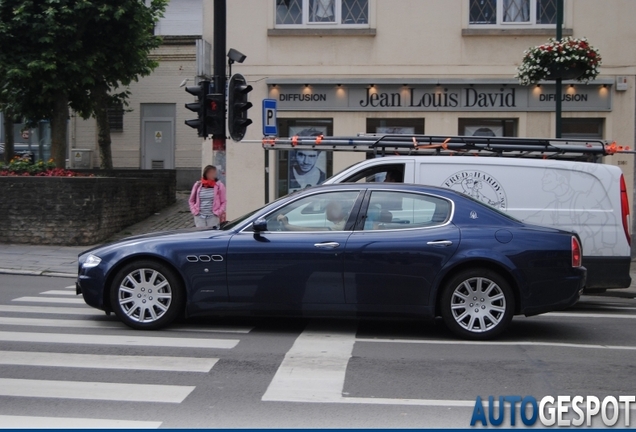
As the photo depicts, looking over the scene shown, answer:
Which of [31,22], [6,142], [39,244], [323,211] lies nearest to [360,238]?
[323,211]

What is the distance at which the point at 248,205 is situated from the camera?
1917 centimetres

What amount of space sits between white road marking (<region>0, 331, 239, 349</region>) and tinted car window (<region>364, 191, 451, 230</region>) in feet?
6.13

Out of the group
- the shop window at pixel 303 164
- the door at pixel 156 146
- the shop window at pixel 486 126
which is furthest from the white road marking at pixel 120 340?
the door at pixel 156 146

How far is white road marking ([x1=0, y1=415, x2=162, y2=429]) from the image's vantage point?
17.5 feet

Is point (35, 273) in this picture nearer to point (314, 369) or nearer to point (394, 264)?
point (394, 264)

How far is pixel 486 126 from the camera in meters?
19.1

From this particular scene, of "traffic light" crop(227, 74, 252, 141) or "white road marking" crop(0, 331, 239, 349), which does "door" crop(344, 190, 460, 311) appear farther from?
"traffic light" crop(227, 74, 252, 141)

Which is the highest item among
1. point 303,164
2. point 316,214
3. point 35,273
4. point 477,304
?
point 303,164

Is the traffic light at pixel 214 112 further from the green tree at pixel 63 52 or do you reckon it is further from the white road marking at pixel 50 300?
the green tree at pixel 63 52

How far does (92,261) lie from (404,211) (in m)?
3.23

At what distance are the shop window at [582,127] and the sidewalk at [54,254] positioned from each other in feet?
29.4

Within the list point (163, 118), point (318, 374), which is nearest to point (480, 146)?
point (318, 374)

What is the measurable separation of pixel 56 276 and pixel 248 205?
608 cm

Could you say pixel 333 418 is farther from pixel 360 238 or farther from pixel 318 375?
pixel 360 238
